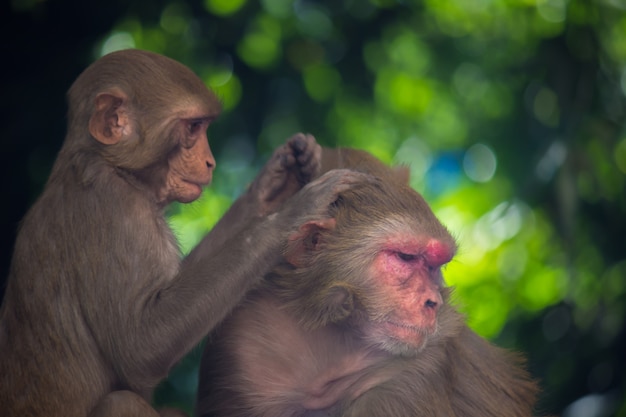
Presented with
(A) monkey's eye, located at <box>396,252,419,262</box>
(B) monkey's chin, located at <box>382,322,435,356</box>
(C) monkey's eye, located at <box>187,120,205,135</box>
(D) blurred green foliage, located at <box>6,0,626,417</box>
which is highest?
(D) blurred green foliage, located at <box>6,0,626,417</box>

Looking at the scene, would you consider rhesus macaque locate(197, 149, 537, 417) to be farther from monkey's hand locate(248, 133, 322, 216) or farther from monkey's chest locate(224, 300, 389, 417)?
monkey's hand locate(248, 133, 322, 216)

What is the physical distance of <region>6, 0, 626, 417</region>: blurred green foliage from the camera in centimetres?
832

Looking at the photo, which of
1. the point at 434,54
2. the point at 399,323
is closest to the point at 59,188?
A: the point at 399,323

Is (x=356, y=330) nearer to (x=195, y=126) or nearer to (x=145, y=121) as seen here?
(x=195, y=126)

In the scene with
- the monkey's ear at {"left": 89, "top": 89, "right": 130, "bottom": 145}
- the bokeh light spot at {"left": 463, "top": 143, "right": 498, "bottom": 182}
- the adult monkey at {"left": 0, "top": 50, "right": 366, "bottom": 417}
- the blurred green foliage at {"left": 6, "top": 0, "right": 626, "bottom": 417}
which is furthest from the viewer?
the bokeh light spot at {"left": 463, "top": 143, "right": 498, "bottom": 182}

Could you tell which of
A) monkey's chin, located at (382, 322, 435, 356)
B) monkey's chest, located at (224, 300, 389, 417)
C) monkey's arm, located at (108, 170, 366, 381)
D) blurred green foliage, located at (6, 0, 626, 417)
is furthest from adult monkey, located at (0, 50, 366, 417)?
blurred green foliage, located at (6, 0, 626, 417)

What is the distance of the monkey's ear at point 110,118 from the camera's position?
4645mm

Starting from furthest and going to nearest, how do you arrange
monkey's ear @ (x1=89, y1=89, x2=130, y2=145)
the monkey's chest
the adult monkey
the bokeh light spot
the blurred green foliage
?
the bokeh light spot
the blurred green foliage
monkey's ear @ (x1=89, y1=89, x2=130, y2=145)
the monkey's chest
the adult monkey

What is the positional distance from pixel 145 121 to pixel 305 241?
95cm

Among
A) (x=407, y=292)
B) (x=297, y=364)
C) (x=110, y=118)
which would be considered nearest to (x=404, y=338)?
(x=407, y=292)

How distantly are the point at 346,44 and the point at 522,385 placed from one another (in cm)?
482

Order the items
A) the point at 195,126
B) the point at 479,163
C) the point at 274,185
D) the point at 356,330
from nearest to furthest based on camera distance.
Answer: the point at 356,330, the point at 195,126, the point at 274,185, the point at 479,163

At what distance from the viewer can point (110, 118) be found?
4680 millimetres

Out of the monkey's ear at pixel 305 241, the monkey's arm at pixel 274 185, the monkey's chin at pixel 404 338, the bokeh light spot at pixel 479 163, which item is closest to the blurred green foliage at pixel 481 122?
the bokeh light spot at pixel 479 163
